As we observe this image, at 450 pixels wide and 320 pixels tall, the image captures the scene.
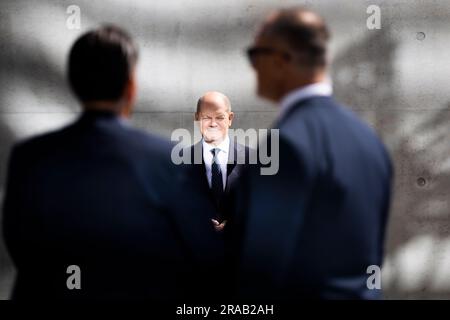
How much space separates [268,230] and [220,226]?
6.88ft

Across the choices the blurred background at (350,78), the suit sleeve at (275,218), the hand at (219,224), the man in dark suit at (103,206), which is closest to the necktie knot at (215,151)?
the hand at (219,224)

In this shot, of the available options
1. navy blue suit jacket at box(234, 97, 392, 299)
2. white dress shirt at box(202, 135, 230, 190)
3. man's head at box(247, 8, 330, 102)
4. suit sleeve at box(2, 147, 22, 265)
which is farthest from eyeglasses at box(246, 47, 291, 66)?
white dress shirt at box(202, 135, 230, 190)

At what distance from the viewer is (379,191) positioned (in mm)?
1908

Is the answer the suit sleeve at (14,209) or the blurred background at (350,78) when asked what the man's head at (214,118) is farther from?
the suit sleeve at (14,209)

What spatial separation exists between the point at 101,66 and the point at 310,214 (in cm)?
64

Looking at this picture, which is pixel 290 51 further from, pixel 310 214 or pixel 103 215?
pixel 103 215

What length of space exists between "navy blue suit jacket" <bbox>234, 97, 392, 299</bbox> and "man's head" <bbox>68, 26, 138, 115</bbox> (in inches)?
15.7

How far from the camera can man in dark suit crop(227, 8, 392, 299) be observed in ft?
5.89

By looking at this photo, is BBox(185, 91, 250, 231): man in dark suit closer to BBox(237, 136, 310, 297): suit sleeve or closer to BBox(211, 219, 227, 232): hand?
BBox(211, 219, 227, 232): hand

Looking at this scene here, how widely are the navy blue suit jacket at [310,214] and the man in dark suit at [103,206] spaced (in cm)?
17

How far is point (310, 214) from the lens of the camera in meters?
1.81
